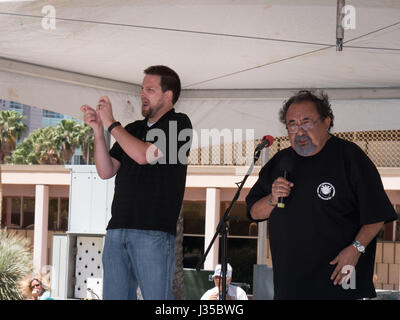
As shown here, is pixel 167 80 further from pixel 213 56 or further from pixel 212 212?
pixel 212 212

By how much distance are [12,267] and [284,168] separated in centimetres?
726

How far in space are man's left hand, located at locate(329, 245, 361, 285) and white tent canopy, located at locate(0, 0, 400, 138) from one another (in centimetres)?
169

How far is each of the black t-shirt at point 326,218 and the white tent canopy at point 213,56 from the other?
1370mm

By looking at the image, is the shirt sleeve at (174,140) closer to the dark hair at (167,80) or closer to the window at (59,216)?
the dark hair at (167,80)

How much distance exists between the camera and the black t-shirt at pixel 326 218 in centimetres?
255

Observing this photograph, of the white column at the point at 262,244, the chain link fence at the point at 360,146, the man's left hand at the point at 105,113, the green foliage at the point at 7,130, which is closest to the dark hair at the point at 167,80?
the man's left hand at the point at 105,113

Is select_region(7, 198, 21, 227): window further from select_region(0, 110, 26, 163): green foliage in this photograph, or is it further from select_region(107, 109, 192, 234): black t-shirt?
select_region(107, 109, 192, 234): black t-shirt

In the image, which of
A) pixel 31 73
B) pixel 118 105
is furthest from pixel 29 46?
pixel 118 105

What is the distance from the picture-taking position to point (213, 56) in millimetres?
4711

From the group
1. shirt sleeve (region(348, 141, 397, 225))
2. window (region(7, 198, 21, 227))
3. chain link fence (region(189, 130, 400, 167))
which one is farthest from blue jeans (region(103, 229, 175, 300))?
window (region(7, 198, 21, 227))

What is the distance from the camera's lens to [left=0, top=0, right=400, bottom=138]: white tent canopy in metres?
3.80

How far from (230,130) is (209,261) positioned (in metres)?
12.2

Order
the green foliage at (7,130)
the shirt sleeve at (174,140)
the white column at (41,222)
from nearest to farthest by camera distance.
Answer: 1. the shirt sleeve at (174,140)
2. the white column at (41,222)
3. the green foliage at (7,130)

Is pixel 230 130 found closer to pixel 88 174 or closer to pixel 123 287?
pixel 88 174
